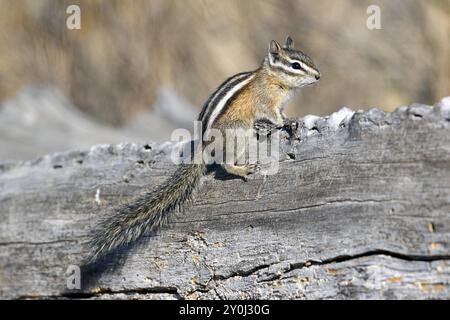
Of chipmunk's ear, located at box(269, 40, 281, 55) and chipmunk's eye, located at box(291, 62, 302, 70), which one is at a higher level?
chipmunk's ear, located at box(269, 40, 281, 55)

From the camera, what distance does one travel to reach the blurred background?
6324 mm

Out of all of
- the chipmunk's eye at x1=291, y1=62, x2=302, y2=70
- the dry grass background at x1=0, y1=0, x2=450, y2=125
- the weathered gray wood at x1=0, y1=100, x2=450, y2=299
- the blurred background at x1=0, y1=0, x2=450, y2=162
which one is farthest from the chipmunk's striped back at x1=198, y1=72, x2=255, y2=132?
the dry grass background at x1=0, y1=0, x2=450, y2=125

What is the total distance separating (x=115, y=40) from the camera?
6547 millimetres

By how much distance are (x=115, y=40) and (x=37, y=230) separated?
326 centimetres

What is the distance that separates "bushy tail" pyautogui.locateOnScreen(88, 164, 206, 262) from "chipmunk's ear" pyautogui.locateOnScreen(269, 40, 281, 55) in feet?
5.64

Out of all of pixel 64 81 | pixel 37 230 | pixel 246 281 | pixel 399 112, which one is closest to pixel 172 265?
pixel 246 281

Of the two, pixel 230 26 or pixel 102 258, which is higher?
A: pixel 230 26

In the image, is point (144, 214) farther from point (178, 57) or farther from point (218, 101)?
point (178, 57)

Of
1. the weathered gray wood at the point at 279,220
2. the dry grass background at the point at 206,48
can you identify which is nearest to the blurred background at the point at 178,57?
the dry grass background at the point at 206,48

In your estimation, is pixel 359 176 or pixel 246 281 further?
pixel 246 281

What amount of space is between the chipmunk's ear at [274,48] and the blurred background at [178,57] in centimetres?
163

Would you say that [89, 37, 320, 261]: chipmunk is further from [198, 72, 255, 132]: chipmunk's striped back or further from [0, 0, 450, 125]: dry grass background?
[0, 0, 450, 125]: dry grass background

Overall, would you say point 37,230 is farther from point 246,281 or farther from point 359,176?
point 359,176

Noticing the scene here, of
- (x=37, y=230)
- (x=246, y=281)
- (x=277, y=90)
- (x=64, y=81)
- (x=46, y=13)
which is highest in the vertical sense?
(x=46, y=13)
